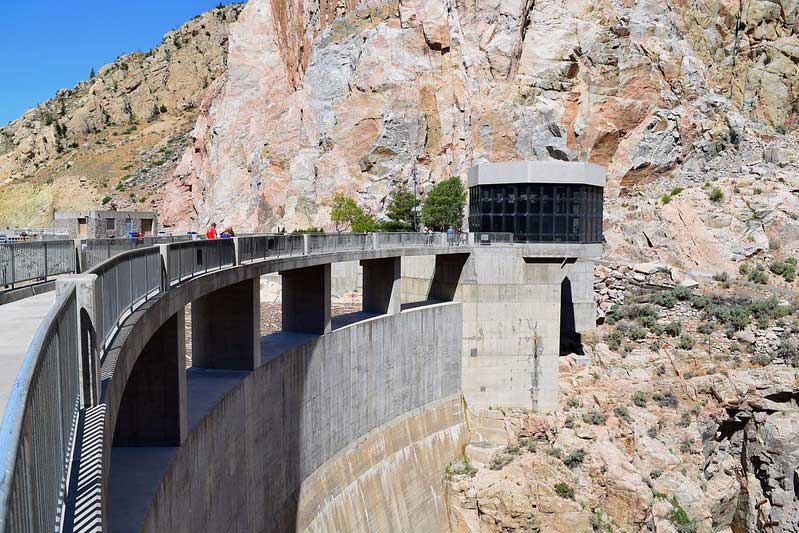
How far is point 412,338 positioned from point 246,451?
11294 mm

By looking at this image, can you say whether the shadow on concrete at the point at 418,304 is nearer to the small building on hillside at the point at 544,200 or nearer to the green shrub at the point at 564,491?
the small building on hillside at the point at 544,200

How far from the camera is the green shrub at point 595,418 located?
29.4 m

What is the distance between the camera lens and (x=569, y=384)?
107 feet

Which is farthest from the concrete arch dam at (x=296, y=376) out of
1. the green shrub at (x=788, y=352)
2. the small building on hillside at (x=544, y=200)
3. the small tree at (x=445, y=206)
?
the small tree at (x=445, y=206)

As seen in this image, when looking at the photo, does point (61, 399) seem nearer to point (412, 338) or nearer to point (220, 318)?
point (220, 318)

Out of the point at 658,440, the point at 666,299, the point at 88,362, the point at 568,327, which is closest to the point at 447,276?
the point at 568,327

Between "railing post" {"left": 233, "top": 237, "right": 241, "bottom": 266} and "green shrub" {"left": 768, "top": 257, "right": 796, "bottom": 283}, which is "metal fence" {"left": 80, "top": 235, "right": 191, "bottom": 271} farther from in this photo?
"green shrub" {"left": 768, "top": 257, "right": 796, "bottom": 283}

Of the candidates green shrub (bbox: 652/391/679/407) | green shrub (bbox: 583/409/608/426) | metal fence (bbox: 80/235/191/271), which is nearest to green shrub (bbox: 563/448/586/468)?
green shrub (bbox: 583/409/608/426)

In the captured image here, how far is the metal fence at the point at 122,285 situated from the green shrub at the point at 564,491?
21264mm

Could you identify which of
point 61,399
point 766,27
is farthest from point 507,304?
point 766,27

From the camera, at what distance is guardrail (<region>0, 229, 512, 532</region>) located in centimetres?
280

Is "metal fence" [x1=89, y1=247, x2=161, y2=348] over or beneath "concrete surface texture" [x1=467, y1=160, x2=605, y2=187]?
beneath

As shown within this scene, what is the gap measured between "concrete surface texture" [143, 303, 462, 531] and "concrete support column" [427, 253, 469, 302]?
1.30m

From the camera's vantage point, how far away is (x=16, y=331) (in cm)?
677
